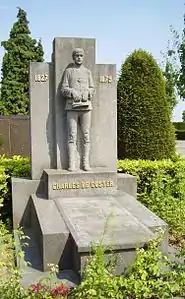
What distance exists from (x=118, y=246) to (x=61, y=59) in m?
3.53

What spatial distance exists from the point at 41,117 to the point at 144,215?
8.15 ft

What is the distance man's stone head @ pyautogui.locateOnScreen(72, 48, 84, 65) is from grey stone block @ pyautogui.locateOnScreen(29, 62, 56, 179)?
492mm

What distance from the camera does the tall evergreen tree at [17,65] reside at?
94.8ft

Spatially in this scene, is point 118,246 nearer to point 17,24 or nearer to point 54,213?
point 54,213

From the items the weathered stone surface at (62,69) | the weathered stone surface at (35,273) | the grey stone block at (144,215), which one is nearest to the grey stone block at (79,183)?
the grey stone block at (144,215)

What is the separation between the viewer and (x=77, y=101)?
6129 millimetres

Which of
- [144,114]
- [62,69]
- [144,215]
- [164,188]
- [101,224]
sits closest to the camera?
[101,224]

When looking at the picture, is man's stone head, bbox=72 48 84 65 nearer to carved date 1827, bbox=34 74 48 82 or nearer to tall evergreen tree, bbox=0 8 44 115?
carved date 1827, bbox=34 74 48 82

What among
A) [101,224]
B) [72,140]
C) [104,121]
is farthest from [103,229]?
[104,121]

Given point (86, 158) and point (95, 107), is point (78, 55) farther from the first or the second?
point (86, 158)

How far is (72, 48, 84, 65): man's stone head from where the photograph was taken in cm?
614

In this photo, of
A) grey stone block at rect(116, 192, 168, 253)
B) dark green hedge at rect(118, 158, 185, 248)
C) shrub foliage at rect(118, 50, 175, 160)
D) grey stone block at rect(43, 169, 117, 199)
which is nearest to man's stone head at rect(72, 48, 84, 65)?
grey stone block at rect(43, 169, 117, 199)

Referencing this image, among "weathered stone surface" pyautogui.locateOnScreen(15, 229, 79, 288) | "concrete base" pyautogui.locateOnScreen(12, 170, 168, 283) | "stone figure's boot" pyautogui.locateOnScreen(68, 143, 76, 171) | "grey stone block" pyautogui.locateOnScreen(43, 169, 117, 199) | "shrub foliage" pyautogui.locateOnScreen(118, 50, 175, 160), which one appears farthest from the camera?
"shrub foliage" pyautogui.locateOnScreen(118, 50, 175, 160)

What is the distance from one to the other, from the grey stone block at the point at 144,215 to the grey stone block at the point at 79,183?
0.92 ft
